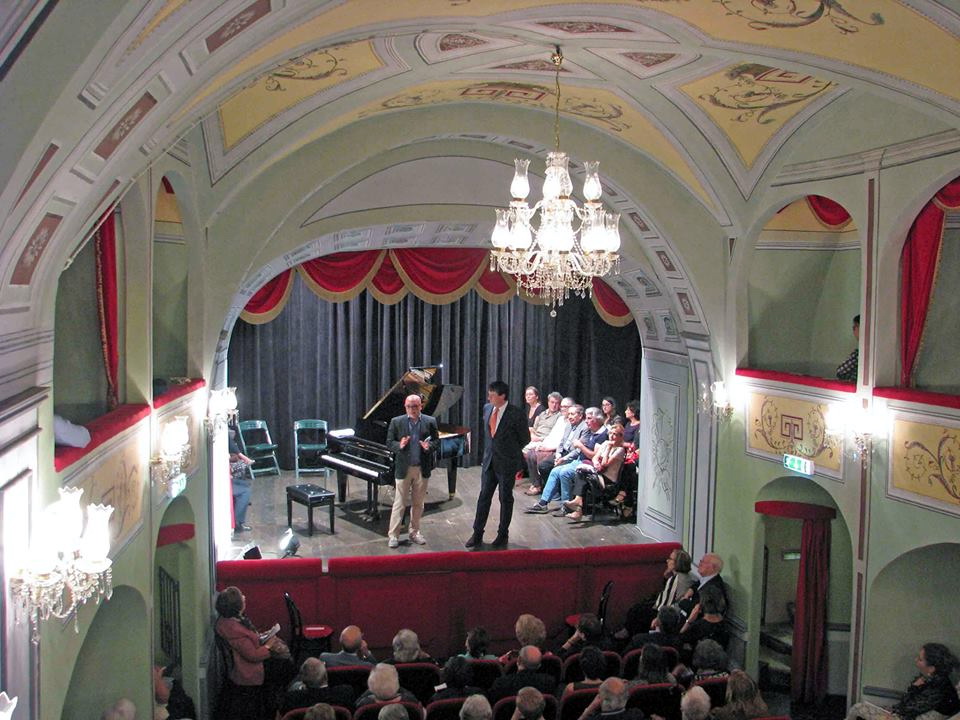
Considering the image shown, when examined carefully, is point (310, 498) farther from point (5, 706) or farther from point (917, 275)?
point (5, 706)

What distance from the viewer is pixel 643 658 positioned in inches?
239

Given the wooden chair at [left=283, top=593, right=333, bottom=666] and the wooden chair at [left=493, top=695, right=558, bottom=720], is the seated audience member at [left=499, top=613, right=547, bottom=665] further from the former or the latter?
the wooden chair at [left=283, top=593, right=333, bottom=666]

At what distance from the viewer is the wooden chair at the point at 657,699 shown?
229 inches

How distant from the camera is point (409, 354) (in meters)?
13.6

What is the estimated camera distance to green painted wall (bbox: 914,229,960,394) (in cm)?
683

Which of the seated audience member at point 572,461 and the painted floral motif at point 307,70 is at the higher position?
the painted floral motif at point 307,70

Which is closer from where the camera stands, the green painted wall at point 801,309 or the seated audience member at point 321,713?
the seated audience member at point 321,713

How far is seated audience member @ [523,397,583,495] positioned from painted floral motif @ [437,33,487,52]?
20.7 feet

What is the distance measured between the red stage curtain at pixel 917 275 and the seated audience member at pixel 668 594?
246 cm

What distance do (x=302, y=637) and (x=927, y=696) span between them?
15.2 feet

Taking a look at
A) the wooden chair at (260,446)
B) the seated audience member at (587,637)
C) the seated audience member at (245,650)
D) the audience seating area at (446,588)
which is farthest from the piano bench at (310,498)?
the seated audience member at (587,637)

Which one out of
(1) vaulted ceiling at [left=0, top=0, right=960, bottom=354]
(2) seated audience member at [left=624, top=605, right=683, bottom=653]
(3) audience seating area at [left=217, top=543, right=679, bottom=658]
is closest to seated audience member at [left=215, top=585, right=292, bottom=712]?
(3) audience seating area at [left=217, top=543, right=679, bottom=658]

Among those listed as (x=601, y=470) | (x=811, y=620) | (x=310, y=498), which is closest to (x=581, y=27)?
(x=811, y=620)

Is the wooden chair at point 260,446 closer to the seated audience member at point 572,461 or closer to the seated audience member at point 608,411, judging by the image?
the seated audience member at point 572,461
